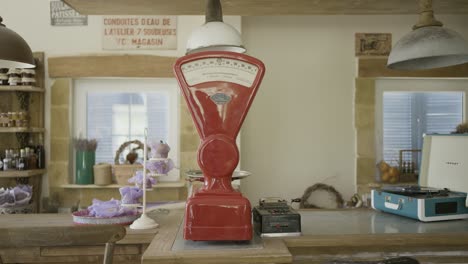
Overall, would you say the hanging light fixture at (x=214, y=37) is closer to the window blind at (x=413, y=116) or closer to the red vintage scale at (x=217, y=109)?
the red vintage scale at (x=217, y=109)

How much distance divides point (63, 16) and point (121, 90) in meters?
0.86

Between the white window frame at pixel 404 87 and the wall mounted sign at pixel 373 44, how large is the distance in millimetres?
279

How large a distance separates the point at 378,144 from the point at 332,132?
48 cm

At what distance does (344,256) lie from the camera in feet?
5.31

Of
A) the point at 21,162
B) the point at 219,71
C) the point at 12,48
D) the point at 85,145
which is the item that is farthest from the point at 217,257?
the point at 21,162

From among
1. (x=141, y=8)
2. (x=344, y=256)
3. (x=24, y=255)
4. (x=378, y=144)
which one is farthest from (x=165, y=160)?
(x=378, y=144)

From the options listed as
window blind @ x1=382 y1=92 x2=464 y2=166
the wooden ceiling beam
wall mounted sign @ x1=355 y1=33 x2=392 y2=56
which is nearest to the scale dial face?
the wooden ceiling beam

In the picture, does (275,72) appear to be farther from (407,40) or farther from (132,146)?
(407,40)

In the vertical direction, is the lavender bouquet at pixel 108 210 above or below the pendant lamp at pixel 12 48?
below

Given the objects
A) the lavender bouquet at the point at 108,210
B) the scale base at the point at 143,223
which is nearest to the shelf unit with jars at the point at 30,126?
the lavender bouquet at the point at 108,210

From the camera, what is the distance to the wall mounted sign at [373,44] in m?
4.15

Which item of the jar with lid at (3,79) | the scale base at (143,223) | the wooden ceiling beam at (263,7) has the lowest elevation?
the scale base at (143,223)

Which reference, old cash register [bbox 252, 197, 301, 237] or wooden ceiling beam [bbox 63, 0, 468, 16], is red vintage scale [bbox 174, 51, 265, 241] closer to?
old cash register [bbox 252, 197, 301, 237]

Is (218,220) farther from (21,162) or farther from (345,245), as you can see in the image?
(21,162)
